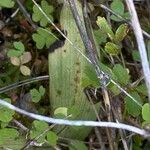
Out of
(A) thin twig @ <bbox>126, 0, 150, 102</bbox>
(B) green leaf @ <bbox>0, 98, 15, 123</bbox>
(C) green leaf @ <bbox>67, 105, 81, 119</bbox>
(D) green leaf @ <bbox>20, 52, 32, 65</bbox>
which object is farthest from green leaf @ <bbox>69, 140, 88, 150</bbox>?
(A) thin twig @ <bbox>126, 0, 150, 102</bbox>

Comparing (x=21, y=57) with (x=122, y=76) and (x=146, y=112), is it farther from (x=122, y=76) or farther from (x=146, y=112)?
(x=146, y=112)

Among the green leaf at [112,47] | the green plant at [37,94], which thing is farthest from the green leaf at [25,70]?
the green leaf at [112,47]

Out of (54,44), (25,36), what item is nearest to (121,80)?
(54,44)

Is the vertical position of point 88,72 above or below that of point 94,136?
above

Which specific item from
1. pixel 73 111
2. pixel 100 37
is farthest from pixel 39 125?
pixel 100 37

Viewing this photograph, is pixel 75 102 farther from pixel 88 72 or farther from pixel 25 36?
pixel 25 36

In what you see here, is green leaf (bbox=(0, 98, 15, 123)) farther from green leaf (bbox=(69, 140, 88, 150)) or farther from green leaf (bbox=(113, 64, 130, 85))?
green leaf (bbox=(113, 64, 130, 85))
